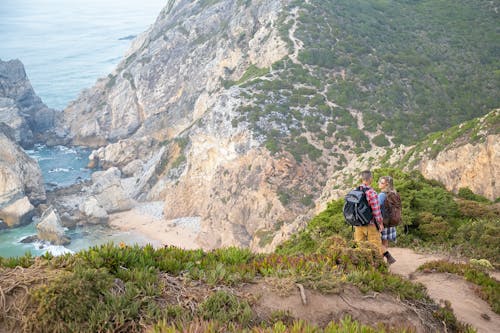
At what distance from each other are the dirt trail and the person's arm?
4.45ft

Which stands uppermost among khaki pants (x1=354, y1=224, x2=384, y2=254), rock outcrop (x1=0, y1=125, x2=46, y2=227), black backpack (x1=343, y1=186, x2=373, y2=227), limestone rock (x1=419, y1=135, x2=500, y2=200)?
black backpack (x1=343, y1=186, x2=373, y2=227)

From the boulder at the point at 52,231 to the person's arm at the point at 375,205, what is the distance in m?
36.0

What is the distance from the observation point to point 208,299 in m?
5.39

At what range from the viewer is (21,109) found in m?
67.9

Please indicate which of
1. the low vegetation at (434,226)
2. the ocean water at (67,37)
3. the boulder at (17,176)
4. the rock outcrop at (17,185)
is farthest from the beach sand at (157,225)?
the ocean water at (67,37)

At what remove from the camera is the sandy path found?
3772 centimetres

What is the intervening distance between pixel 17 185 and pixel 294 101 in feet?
97.6

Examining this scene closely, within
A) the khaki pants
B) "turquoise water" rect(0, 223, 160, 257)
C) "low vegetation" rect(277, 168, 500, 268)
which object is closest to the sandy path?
"turquoise water" rect(0, 223, 160, 257)

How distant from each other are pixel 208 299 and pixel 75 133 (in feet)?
222

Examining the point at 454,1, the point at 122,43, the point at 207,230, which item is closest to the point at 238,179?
the point at 207,230

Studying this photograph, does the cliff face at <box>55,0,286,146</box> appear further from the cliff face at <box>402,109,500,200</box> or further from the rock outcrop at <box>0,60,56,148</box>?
the cliff face at <box>402,109,500,200</box>

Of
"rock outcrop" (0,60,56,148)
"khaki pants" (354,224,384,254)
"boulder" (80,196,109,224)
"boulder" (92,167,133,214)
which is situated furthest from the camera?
"rock outcrop" (0,60,56,148)

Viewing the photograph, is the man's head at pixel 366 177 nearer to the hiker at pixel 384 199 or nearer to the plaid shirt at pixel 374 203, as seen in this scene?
the plaid shirt at pixel 374 203

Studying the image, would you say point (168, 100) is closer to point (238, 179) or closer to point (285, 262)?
point (238, 179)
